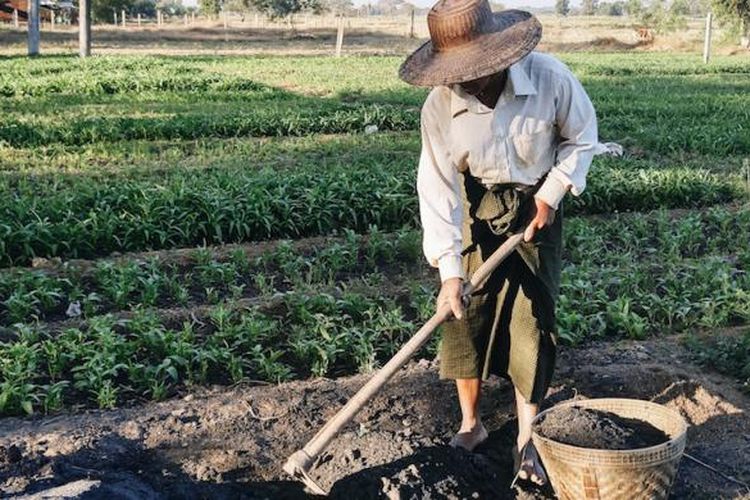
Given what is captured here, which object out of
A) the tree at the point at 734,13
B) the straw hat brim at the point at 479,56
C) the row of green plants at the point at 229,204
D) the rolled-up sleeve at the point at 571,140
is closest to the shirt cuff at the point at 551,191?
the rolled-up sleeve at the point at 571,140

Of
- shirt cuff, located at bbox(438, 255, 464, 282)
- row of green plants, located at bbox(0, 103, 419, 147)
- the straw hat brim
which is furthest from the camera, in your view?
row of green plants, located at bbox(0, 103, 419, 147)

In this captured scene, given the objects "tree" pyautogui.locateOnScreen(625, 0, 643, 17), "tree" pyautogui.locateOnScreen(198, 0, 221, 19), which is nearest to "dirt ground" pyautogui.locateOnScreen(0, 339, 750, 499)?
"tree" pyautogui.locateOnScreen(625, 0, 643, 17)

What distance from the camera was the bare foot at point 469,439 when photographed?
353 cm

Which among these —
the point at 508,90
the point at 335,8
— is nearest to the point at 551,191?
the point at 508,90

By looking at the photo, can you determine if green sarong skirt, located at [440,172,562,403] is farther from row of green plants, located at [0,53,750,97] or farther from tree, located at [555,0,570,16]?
tree, located at [555,0,570,16]

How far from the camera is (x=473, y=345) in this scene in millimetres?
3418

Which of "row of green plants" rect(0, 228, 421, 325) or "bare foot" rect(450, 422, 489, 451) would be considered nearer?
"bare foot" rect(450, 422, 489, 451)

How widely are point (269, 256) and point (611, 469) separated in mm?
3369

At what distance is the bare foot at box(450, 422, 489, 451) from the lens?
11.6 ft

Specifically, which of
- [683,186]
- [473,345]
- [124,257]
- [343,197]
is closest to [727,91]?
[683,186]

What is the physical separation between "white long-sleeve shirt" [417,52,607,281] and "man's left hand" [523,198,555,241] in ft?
0.09

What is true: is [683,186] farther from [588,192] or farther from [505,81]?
[505,81]

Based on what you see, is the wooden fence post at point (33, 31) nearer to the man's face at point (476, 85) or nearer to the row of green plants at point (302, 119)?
the row of green plants at point (302, 119)

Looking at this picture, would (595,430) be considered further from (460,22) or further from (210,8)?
(210,8)
